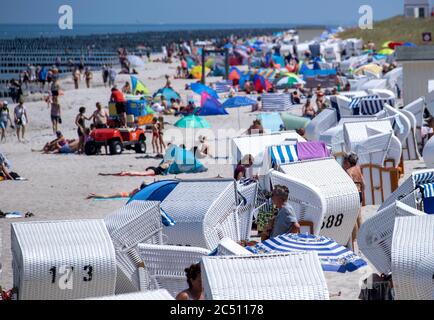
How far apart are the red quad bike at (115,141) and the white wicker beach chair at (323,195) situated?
9.22 meters

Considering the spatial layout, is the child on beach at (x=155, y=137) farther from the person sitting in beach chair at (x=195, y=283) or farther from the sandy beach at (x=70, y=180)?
the person sitting in beach chair at (x=195, y=283)

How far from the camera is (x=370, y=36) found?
66375mm

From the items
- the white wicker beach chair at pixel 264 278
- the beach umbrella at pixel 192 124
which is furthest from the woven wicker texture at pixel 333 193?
the beach umbrella at pixel 192 124

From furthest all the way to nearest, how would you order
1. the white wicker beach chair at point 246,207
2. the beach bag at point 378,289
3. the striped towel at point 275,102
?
the striped towel at point 275,102 < the white wicker beach chair at point 246,207 < the beach bag at point 378,289

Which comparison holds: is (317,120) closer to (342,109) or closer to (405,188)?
(342,109)

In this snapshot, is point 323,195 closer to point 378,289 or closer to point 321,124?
point 378,289

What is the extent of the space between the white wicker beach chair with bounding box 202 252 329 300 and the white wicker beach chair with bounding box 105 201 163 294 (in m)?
1.65

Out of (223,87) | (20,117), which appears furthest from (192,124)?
(223,87)

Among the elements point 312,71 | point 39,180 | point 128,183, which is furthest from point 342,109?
point 312,71

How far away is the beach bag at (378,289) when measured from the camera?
693 cm

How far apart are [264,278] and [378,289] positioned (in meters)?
1.74

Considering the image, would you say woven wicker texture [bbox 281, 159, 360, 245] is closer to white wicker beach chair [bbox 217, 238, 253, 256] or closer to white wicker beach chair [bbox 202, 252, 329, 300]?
white wicker beach chair [bbox 217, 238, 253, 256]

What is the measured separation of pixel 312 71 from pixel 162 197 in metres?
24.6

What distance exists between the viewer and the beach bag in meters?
6.93
